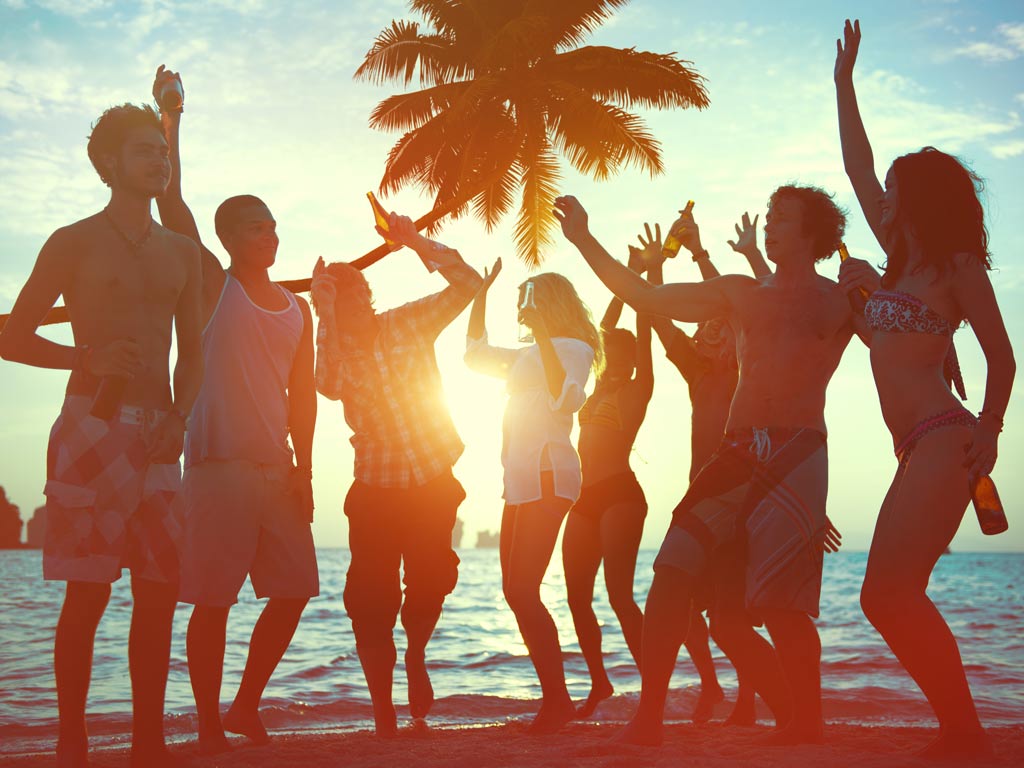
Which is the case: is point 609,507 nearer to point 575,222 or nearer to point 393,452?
point 393,452

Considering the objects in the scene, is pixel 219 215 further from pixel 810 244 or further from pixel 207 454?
pixel 810 244

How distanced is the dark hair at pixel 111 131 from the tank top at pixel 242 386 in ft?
2.99

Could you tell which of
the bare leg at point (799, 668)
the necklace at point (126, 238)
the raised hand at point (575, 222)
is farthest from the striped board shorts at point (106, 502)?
the bare leg at point (799, 668)

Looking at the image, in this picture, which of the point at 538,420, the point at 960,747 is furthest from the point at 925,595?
the point at 538,420

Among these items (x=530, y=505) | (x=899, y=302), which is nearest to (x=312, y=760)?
(x=530, y=505)

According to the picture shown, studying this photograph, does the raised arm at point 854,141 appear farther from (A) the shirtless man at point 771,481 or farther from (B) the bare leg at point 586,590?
(B) the bare leg at point 586,590

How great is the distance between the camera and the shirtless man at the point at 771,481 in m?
Result: 4.30

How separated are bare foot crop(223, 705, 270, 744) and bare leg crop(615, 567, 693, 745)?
1.82m

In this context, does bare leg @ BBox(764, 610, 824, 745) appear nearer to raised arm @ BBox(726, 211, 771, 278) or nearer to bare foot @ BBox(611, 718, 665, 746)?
bare foot @ BBox(611, 718, 665, 746)

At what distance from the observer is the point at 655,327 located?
6.54 m

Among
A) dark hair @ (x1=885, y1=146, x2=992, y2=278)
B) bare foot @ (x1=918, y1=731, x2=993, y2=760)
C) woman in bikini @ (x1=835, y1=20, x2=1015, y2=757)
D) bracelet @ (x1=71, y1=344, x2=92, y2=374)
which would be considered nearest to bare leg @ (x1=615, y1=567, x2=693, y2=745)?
woman in bikini @ (x1=835, y1=20, x2=1015, y2=757)

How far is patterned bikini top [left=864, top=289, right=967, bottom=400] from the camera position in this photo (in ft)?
13.3

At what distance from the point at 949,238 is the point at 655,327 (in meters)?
2.60

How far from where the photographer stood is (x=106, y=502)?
12.9 feet
